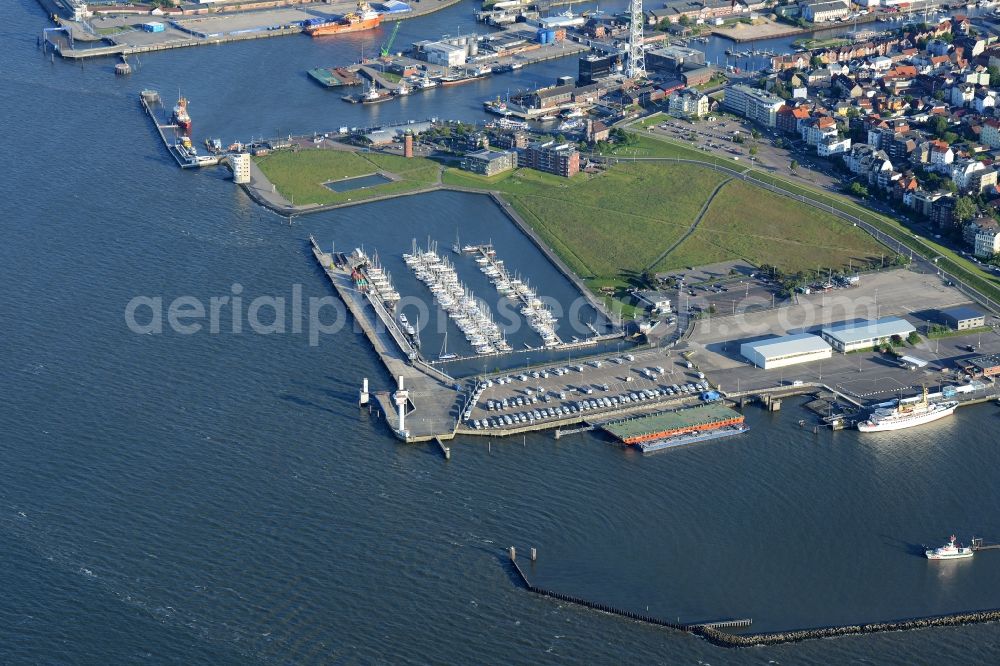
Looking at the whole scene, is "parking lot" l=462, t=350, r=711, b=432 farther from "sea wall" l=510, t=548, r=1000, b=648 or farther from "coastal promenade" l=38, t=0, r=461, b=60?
"coastal promenade" l=38, t=0, r=461, b=60

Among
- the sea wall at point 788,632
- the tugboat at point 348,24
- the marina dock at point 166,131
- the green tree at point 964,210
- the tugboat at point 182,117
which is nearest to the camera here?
the sea wall at point 788,632

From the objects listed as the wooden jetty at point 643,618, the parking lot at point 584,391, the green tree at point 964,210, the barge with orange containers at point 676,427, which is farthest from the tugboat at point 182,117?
the wooden jetty at point 643,618

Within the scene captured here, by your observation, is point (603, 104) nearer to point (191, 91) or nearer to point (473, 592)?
point (191, 91)

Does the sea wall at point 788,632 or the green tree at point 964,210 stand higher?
the green tree at point 964,210

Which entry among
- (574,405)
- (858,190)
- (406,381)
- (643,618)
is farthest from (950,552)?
(858,190)

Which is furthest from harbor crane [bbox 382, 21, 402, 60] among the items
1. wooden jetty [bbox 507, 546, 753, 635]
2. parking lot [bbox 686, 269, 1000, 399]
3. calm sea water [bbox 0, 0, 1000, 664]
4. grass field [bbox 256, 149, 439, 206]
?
wooden jetty [bbox 507, 546, 753, 635]

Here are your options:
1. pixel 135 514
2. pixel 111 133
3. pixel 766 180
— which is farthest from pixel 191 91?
pixel 135 514

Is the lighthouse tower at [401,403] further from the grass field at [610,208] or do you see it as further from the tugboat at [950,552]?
the tugboat at [950,552]
